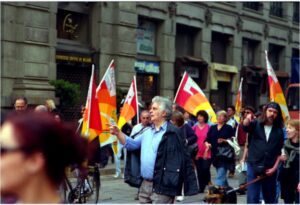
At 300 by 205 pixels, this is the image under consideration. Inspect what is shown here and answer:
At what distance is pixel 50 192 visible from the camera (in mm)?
2115

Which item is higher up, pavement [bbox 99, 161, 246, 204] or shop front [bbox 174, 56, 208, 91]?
shop front [bbox 174, 56, 208, 91]

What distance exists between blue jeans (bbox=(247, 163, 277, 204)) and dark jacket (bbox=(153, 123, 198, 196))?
1990 mm

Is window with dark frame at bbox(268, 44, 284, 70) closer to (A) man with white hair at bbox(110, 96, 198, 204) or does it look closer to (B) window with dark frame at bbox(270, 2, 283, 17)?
(B) window with dark frame at bbox(270, 2, 283, 17)

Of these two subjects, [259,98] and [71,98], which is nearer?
[71,98]

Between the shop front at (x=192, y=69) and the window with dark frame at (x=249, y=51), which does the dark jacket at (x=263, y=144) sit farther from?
the window with dark frame at (x=249, y=51)

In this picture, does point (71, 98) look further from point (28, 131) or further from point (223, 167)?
point (28, 131)

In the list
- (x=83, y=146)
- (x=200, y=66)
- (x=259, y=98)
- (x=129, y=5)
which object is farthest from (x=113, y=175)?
(x=259, y=98)

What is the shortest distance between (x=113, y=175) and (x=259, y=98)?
17.1m

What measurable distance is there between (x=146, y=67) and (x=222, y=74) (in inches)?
221

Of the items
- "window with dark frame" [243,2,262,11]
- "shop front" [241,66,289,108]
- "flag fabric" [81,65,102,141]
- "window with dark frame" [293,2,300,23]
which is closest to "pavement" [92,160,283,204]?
"flag fabric" [81,65,102,141]

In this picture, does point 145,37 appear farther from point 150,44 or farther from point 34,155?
point 34,155

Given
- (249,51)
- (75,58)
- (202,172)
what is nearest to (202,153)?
(202,172)

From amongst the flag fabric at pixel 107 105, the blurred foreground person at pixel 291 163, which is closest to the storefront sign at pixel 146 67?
the flag fabric at pixel 107 105

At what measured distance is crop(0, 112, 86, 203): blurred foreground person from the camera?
1968mm
